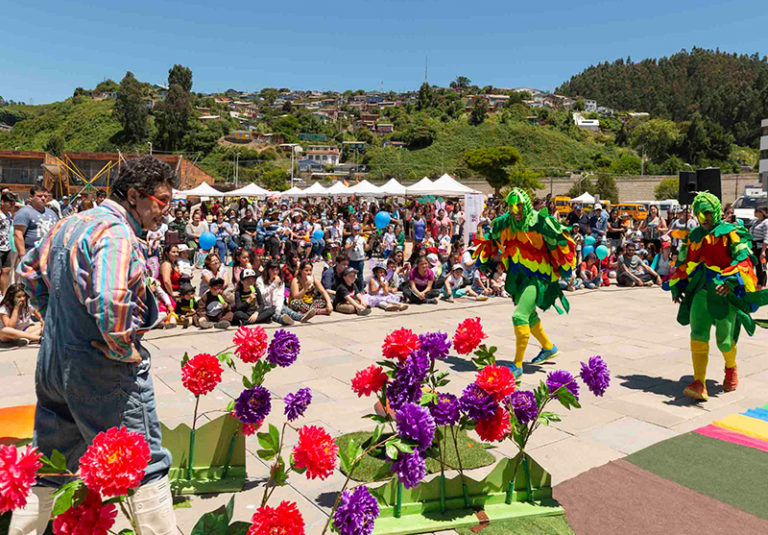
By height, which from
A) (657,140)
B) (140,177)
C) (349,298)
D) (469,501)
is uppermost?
(657,140)

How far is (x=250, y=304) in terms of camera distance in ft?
28.9

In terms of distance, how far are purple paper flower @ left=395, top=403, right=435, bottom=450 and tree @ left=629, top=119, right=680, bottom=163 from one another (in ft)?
315

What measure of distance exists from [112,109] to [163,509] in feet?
439

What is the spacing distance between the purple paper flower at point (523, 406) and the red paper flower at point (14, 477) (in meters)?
2.27

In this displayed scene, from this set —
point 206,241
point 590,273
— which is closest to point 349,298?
point 206,241

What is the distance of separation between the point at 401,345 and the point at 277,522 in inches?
51.5

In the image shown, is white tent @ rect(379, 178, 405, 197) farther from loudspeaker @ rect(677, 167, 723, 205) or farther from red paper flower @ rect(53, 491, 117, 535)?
red paper flower @ rect(53, 491, 117, 535)

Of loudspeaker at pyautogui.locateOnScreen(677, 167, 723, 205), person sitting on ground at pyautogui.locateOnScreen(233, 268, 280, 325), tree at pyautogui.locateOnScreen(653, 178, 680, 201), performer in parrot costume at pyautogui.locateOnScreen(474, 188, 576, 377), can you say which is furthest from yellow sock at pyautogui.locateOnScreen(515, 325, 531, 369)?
tree at pyautogui.locateOnScreen(653, 178, 680, 201)

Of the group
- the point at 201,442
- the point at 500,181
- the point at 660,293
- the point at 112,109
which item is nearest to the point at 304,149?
the point at 112,109

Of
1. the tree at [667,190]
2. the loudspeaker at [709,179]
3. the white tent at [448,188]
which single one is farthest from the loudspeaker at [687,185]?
the tree at [667,190]

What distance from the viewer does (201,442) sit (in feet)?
12.2

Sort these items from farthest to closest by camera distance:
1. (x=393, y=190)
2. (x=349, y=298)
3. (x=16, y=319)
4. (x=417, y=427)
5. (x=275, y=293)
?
(x=393, y=190)
(x=349, y=298)
(x=275, y=293)
(x=16, y=319)
(x=417, y=427)

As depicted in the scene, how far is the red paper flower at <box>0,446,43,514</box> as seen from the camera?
5.01 feet

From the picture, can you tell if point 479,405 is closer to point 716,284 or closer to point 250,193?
point 716,284
